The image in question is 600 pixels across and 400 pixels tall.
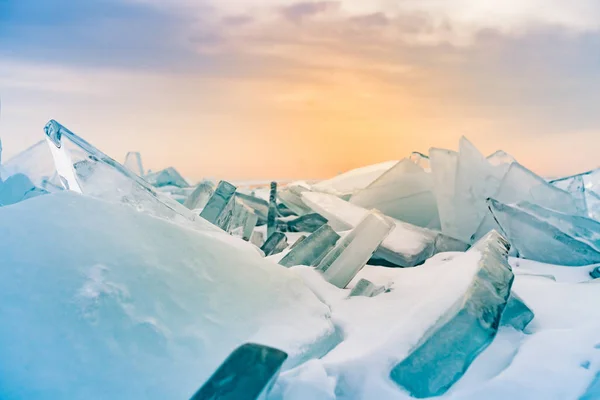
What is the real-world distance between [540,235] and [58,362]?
80.1 inches

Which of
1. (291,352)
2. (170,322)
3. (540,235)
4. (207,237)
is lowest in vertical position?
(540,235)

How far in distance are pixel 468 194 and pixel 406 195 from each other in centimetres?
43

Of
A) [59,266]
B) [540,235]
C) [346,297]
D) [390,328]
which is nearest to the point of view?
[59,266]

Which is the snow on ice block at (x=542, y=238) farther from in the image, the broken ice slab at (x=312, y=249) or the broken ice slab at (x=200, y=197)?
the broken ice slab at (x=200, y=197)

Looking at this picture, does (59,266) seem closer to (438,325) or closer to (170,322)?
(170,322)

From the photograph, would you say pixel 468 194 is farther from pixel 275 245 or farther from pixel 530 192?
pixel 275 245

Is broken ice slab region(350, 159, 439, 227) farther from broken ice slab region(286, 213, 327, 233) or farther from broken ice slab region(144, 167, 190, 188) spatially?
broken ice slab region(144, 167, 190, 188)

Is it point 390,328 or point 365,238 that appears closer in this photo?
point 390,328

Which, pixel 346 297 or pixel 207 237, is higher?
pixel 207 237

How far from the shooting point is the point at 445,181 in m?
2.73

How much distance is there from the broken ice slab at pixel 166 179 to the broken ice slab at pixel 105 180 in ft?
13.5

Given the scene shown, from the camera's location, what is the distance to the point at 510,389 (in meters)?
1.08

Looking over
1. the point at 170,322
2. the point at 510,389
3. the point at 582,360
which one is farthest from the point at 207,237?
the point at 582,360

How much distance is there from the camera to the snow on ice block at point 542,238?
2.28m
